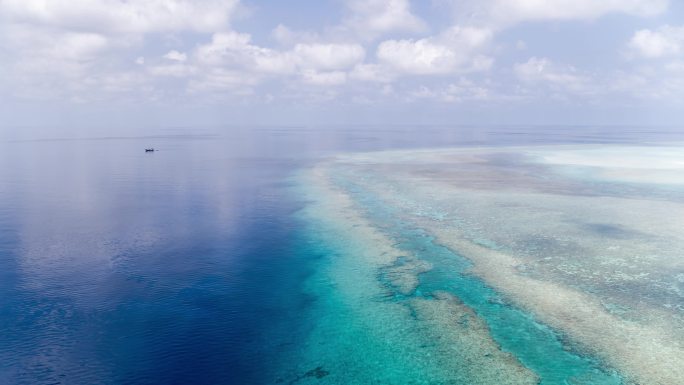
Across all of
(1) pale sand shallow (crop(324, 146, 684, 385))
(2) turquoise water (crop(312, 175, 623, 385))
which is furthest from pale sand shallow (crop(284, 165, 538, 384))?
(1) pale sand shallow (crop(324, 146, 684, 385))

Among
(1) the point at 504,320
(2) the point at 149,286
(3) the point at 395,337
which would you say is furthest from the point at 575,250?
(2) the point at 149,286

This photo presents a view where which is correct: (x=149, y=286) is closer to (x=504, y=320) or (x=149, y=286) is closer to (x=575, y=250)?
(x=504, y=320)

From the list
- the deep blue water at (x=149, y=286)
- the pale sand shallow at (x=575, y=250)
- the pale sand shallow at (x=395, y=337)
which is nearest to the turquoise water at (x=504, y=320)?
the pale sand shallow at (x=395, y=337)

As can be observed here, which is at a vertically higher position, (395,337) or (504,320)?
(504,320)

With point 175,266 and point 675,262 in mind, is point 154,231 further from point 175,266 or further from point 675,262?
point 675,262

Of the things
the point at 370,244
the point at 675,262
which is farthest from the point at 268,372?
the point at 675,262

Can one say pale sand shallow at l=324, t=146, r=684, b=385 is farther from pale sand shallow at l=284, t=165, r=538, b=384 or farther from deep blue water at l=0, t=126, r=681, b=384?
deep blue water at l=0, t=126, r=681, b=384

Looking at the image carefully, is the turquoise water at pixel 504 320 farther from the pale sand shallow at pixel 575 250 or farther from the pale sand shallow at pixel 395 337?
the pale sand shallow at pixel 575 250

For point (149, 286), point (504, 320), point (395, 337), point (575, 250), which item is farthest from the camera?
point (575, 250)
